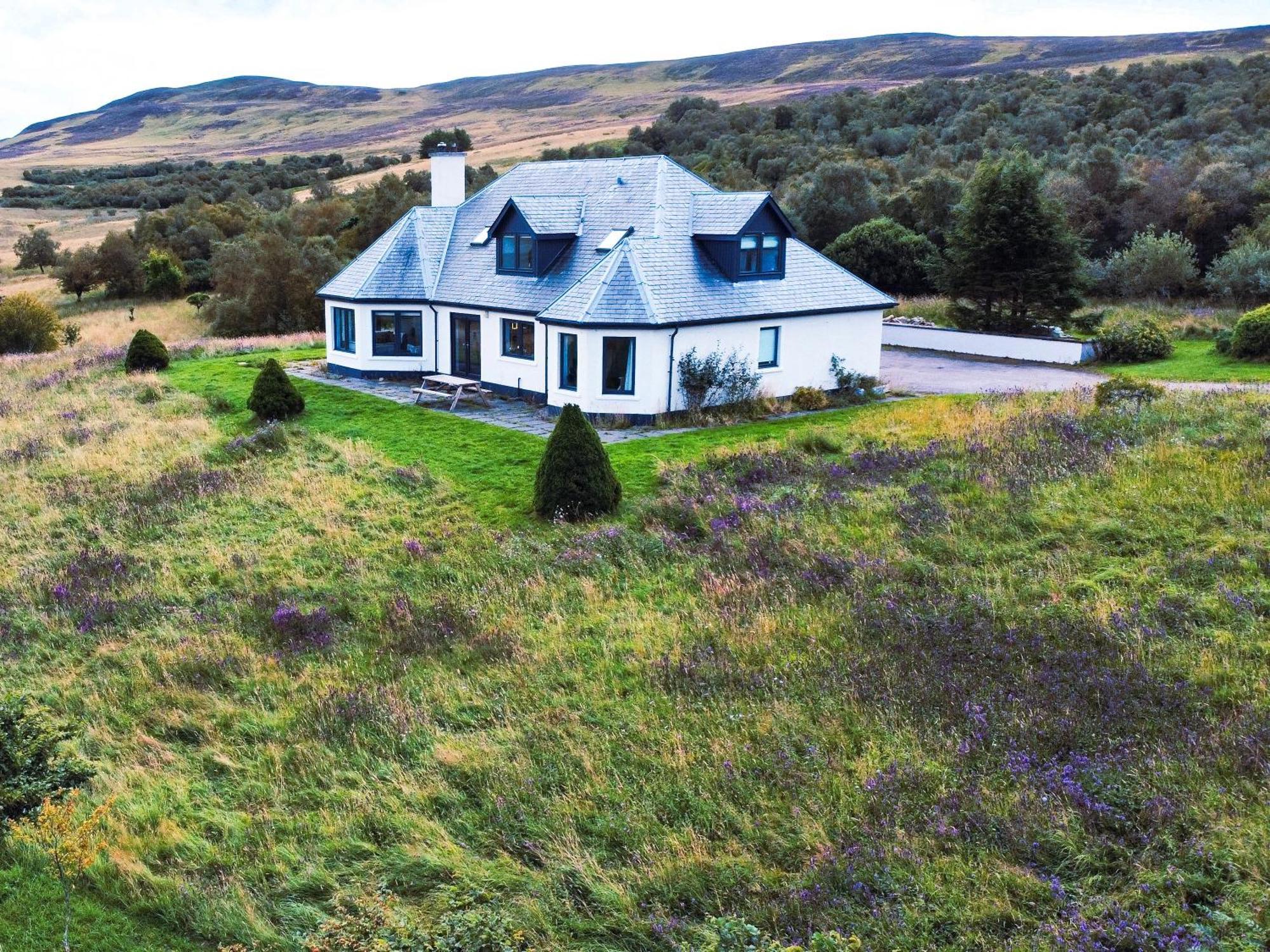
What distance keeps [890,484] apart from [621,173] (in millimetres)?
15825

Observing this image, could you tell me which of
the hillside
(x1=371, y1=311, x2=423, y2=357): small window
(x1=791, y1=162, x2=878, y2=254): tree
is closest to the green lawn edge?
(x1=371, y1=311, x2=423, y2=357): small window

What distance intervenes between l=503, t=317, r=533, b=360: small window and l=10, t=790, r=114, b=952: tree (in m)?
19.4

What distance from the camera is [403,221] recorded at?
33906 mm

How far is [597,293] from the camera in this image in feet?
82.8

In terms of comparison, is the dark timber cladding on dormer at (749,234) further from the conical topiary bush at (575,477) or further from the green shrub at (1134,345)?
the green shrub at (1134,345)

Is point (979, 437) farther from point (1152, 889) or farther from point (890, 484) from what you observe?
point (1152, 889)

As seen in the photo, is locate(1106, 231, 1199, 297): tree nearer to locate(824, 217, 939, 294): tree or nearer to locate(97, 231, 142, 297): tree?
locate(824, 217, 939, 294): tree

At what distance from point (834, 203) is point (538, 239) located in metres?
27.1

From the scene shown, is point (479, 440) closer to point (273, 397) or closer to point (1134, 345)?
point (273, 397)

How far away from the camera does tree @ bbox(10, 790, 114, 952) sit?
26.6ft

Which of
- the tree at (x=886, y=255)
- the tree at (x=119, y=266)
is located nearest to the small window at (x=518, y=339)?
the tree at (x=886, y=255)

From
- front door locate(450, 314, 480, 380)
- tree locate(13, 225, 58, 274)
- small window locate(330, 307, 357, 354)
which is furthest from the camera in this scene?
tree locate(13, 225, 58, 274)

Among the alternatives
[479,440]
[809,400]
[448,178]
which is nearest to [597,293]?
[479,440]

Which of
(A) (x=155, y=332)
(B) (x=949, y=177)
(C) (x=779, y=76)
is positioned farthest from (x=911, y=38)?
(A) (x=155, y=332)
